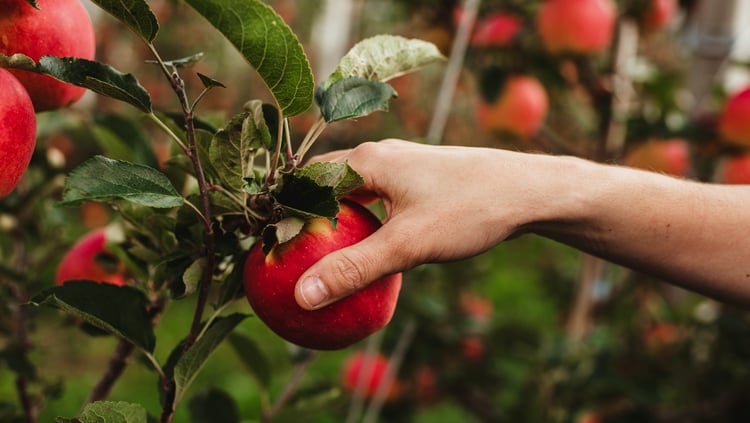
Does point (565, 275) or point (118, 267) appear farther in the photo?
point (565, 275)

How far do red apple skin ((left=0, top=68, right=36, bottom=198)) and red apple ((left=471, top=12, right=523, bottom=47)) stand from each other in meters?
1.44

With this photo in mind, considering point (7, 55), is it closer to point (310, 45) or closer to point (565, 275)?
point (565, 275)

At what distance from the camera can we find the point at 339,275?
1.89 feet

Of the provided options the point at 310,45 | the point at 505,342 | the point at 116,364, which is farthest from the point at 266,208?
the point at 310,45

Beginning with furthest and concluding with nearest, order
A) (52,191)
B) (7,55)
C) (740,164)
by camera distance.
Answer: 1. (740,164)
2. (52,191)
3. (7,55)

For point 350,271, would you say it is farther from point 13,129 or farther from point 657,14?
point 657,14

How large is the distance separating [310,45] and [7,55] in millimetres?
5741

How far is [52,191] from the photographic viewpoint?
A: 1.06m

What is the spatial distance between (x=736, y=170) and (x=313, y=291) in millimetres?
1476

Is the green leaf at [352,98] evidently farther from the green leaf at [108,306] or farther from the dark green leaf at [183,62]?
the green leaf at [108,306]

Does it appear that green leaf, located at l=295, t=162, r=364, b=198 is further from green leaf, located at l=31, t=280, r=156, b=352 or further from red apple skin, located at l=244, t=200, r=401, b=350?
green leaf, located at l=31, t=280, r=156, b=352

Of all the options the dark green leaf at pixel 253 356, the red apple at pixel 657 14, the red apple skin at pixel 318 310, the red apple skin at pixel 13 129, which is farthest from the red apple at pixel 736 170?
the red apple skin at pixel 13 129

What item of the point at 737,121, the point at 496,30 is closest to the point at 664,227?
the point at 737,121

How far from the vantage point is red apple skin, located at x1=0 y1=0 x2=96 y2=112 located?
1.89 ft
